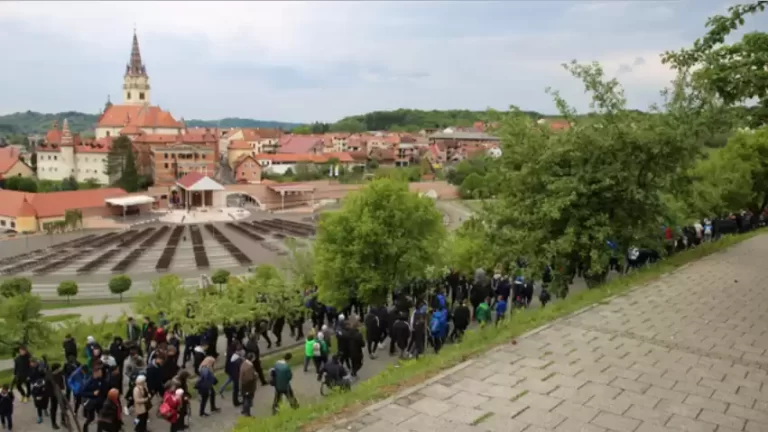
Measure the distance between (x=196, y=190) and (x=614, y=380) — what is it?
192ft

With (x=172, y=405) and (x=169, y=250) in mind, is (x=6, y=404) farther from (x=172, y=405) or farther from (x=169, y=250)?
(x=169, y=250)

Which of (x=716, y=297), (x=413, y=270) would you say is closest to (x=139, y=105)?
(x=413, y=270)

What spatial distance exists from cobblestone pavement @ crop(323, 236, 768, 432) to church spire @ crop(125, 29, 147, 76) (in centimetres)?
10425

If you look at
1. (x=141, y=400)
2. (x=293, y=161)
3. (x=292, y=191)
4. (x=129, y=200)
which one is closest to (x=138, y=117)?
(x=293, y=161)

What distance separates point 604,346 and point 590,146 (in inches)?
214

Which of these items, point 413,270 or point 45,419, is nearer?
point 45,419

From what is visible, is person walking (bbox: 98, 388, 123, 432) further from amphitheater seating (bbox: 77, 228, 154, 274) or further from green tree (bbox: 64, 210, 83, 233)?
green tree (bbox: 64, 210, 83, 233)

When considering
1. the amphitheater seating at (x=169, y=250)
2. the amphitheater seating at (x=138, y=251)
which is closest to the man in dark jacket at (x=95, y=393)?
the amphitheater seating at (x=169, y=250)

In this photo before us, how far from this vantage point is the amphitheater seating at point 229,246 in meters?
35.2

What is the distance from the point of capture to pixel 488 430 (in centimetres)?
575

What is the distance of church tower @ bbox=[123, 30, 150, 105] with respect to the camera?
100125 mm

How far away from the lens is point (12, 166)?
75.5m

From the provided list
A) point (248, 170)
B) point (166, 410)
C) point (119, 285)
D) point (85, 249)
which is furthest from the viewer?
point (248, 170)

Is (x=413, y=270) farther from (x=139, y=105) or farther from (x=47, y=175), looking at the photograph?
(x=139, y=105)
